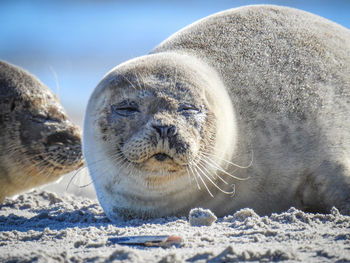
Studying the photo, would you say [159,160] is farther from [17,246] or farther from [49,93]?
[49,93]

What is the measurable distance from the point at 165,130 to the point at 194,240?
1.00m

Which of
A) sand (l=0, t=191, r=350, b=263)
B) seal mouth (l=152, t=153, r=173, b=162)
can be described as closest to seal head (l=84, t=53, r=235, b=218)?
seal mouth (l=152, t=153, r=173, b=162)

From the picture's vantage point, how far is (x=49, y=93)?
21.4ft

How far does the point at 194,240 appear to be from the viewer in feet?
9.95

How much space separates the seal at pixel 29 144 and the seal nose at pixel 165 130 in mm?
2505

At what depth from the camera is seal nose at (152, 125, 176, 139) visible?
3.76 m

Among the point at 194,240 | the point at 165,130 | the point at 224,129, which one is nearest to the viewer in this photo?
the point at 194,240

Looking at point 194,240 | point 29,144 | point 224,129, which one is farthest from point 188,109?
point 29,144

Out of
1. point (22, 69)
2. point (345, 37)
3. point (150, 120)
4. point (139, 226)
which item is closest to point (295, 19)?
point (345, 37)

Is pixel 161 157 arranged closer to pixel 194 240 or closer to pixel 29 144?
pixel 194 240

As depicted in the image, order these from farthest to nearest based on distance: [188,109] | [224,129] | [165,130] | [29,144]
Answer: [29,144] < [224,129] < [188,109] < [165,130]

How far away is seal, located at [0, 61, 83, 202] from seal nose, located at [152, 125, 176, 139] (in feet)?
8.22

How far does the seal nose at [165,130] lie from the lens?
3764 mm

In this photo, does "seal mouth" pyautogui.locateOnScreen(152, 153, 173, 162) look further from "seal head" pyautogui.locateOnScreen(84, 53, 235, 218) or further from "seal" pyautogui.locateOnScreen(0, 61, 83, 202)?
"seal" pyautogui.locateOnScreen(0, 61, 83, 202)
